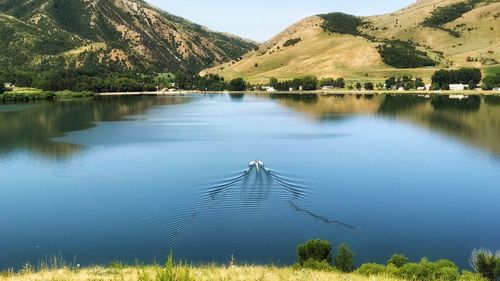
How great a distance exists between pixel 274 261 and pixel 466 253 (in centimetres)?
1402

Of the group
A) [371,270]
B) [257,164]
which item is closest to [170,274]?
[371,270]

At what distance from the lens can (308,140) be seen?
302 ft

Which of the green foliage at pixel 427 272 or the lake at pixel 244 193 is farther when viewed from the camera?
the lake at pixel 244 193

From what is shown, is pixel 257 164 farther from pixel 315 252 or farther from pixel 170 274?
pixel 170 274

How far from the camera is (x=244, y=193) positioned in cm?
5338

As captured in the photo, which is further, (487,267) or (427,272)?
(487,267)

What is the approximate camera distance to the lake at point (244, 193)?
127 ft

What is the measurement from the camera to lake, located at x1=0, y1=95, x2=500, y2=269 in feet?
127

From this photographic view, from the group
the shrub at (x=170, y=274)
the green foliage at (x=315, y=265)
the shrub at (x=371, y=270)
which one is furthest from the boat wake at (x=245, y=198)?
the shrub at (x=170, y=274)

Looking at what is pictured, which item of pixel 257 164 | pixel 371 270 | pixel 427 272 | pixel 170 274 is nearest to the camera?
pixel 170 274

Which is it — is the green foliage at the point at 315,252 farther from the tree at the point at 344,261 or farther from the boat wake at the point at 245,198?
the boat wake at the point at 245,198

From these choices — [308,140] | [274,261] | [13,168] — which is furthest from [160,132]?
[274,261]

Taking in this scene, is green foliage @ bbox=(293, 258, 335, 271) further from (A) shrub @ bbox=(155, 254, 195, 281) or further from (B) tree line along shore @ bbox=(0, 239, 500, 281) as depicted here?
(A) shrub @ bbox=(155, 254, 195, 281)

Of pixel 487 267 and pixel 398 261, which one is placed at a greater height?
pixel 398 261
